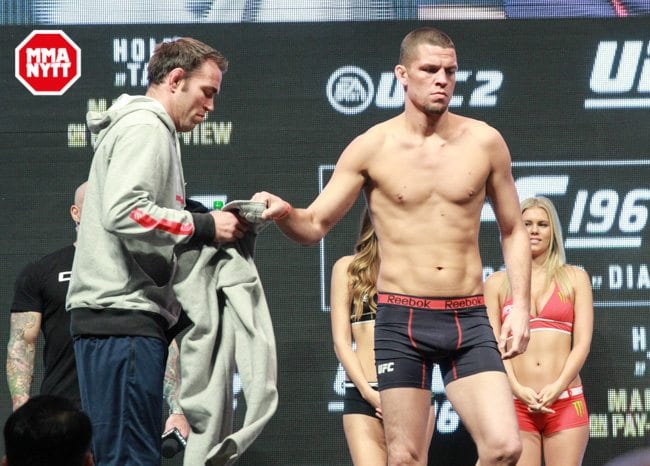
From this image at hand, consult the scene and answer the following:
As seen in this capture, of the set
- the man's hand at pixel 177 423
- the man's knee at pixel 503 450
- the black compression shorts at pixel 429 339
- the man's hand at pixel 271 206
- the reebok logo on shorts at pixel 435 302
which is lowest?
the man's hand at pixel 177 423

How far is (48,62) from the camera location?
5570mm

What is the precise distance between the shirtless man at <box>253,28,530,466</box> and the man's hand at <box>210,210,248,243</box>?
0.82 feet

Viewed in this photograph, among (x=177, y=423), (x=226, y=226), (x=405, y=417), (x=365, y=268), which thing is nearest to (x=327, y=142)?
(x=365, y=268)

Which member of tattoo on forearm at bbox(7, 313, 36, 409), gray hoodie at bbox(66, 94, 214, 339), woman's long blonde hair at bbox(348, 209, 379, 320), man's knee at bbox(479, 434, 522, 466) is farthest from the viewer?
woman's long blonde hair at bbox(348, 209, 379, 320)

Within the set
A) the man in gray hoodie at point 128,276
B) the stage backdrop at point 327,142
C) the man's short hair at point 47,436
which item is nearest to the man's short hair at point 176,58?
the man in gray hoodie at point 128,276

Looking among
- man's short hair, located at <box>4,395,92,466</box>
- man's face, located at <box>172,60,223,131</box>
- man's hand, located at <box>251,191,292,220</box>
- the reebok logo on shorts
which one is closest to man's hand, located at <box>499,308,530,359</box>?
the reebok logo on shorts

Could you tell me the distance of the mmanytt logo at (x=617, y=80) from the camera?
552cm

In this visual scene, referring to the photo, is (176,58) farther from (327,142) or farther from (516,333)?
(327,142)

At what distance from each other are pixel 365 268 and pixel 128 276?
1.96 m

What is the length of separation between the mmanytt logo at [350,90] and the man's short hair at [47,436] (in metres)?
3.51

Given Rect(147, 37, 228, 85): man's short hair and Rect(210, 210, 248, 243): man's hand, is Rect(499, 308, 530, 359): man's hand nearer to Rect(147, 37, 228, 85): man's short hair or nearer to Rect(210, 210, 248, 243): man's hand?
Rect(210, 210, 248, 243): man's hand

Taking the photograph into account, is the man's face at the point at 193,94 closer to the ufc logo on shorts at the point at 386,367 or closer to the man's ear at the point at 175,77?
the man's ear at the point at 175,77

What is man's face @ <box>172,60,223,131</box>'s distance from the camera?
3.38m

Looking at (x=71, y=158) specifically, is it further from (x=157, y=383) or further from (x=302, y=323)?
(x=157, y=383)
